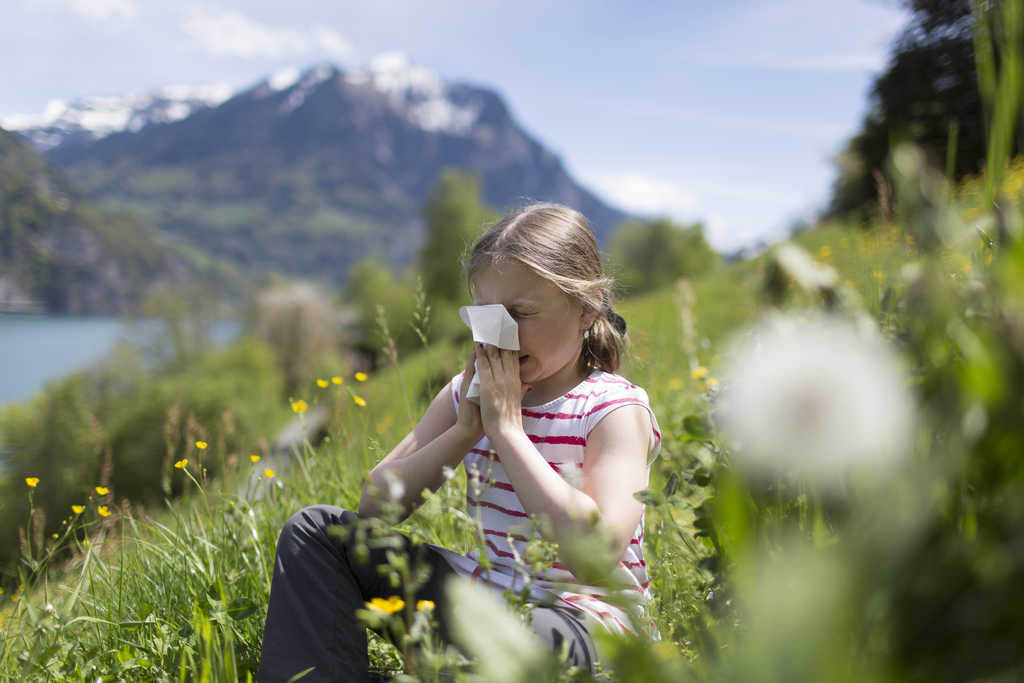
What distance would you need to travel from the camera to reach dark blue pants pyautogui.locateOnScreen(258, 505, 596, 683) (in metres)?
1.18

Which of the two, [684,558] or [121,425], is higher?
[684,558]

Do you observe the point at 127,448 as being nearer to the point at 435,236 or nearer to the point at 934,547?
the point at 934,547

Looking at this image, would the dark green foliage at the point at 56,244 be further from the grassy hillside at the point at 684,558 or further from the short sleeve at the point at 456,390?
the short sleeve at the point at 456,390

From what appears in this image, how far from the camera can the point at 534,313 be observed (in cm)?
154

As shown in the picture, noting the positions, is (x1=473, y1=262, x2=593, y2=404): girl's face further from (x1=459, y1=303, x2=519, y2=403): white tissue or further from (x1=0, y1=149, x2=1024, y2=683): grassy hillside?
(x1=0, y1=149, x2=1024, y2=683): grassy hillside

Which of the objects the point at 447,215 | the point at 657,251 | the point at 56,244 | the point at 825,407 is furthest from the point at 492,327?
the point at 657,251

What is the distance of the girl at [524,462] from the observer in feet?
3.94

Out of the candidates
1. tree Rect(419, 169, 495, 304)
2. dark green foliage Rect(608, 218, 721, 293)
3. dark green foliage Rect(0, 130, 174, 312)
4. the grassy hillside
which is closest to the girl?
the grassy hillside

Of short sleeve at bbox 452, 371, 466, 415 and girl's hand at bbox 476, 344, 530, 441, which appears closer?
girl's hand at bbox 476, 344, 530, 441

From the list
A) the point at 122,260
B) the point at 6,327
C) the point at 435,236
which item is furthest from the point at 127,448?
the point at 122,260

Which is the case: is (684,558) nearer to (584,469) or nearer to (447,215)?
(584,469)

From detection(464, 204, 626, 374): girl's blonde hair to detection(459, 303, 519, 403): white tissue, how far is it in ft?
0.60

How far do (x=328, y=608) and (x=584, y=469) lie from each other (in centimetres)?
68

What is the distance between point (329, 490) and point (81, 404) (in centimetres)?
1566
